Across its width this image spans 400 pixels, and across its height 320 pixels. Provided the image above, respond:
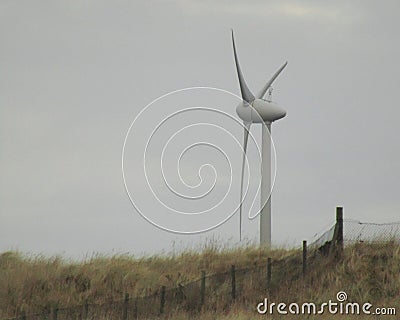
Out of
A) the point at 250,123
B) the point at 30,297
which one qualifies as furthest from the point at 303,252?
the point at 30,297

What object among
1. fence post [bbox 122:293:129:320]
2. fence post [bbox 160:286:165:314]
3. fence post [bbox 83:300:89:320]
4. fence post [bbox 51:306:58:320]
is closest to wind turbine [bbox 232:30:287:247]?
fence post [bbox 160:286:165:314]

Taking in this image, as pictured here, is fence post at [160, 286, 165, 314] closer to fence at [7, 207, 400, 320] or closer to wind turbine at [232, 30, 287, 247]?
fence at [7, 207, 400, 320]

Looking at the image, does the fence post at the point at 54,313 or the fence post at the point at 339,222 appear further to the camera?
the fence post at the point at 339,222

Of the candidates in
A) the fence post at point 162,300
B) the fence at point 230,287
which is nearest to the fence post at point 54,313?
the fence at point 230,287

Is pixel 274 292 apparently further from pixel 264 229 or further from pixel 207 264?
pixel 264 229

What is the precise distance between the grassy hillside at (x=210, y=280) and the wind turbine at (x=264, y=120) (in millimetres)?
1273

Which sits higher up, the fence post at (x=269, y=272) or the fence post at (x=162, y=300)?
the fence post at (x=269, y=272)

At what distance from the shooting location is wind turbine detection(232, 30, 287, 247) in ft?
57.4

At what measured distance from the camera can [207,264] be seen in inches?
618

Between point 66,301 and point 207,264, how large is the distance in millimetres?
2723

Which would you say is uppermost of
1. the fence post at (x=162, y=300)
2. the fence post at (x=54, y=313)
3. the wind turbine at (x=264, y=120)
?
the wind turbine at (x=264, y=120)

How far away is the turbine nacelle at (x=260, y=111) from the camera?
1786 cm

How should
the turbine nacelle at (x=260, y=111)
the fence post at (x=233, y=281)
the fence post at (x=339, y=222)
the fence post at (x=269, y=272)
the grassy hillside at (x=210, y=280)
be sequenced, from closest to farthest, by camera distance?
the grassy hillside at (x=210, y=280) → the fence post at (x=233, y=281) → the fence post at (x=269, y=272) → the fence post at (x=339, y=222) → the turbine nacelle at (x=260, y=111)

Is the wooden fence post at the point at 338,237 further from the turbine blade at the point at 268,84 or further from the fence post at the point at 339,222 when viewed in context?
the turbine blade at the point at 268,84
